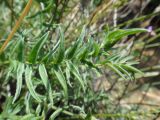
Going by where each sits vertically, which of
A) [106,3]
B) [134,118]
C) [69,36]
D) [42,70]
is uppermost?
[106,3]

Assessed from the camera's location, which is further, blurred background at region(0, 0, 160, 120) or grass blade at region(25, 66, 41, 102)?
blurred background at region(0, 0, 160, 120)

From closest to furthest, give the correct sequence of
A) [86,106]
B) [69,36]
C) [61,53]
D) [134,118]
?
[61,53] < [134,118] < [86,106] < [69,36]

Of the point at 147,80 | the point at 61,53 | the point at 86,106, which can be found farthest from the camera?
the point at 147,80

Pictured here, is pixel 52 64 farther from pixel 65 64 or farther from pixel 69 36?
pixel 69 36

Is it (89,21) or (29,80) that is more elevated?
(89,21)

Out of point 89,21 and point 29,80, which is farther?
point 89,21

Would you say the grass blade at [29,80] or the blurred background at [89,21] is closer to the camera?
A: the grass blade at [29,80]

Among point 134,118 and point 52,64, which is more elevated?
point 52,64

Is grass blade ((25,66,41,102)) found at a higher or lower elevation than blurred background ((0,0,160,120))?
lower

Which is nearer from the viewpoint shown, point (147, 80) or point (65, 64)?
point (65, 64)

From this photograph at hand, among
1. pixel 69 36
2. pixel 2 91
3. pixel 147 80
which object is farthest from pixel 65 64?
pixel 147 80

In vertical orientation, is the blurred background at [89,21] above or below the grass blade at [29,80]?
above
